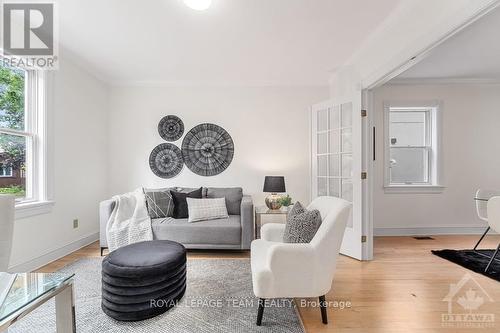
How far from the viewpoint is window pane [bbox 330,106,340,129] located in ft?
10.5

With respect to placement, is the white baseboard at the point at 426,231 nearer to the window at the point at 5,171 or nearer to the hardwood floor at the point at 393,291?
the hardwood floor at the point at 393,291

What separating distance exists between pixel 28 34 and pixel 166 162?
A: 2161 millimetres

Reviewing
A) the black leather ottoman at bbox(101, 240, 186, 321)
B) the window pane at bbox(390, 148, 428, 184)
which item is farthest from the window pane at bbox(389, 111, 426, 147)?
the black leather ottoman at bbox(101, 240, 186, 321)

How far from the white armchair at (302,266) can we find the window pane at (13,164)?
8.68ft

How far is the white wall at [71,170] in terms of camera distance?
2529mm

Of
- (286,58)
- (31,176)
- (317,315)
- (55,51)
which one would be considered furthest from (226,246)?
(55,51)

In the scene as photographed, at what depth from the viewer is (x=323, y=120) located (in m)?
3.43

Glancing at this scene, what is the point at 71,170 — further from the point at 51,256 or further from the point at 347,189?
the point at 347,189

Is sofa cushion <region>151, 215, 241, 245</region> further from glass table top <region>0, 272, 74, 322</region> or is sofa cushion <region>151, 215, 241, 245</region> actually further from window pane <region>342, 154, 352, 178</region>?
glass table top <region>0, 272, 74, 322</region>

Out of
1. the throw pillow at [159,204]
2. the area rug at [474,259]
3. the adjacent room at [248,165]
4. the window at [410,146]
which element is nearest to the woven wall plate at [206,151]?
the adjacent room at [248,165]

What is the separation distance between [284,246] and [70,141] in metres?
3.11

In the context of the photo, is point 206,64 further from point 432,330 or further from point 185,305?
point 432,330

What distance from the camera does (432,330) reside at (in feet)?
5.51

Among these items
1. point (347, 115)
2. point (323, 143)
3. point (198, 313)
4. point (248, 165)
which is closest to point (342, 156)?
point (323, 143)
